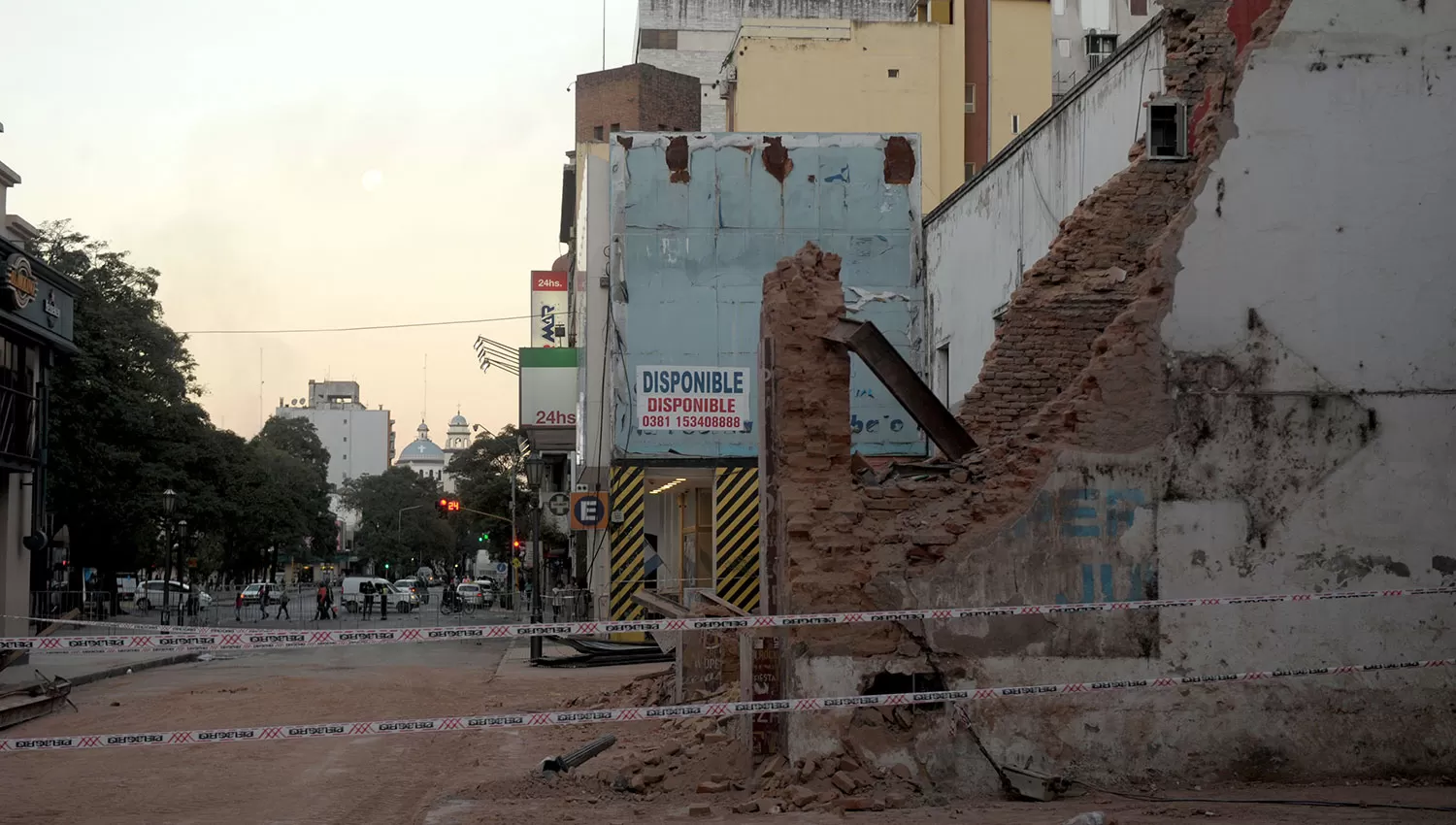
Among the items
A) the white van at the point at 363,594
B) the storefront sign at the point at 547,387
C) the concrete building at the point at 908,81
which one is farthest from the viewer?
the white van at the point at 363,594

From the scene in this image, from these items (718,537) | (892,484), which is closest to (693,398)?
(718,537)

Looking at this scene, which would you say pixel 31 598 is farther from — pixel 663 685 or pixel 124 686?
pixel 663 685

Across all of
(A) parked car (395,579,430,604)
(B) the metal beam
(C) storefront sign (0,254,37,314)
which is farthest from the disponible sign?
(A) parked car (395,579,430,604)

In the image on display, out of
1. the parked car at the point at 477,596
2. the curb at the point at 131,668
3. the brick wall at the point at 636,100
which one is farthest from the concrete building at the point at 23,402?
the parked car at the point at 477,596

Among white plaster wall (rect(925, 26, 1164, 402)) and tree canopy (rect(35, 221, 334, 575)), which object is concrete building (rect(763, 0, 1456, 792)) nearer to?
white plaster wall (rect(925, 26, 1164, 402))

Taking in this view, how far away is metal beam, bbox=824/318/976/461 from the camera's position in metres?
10.9

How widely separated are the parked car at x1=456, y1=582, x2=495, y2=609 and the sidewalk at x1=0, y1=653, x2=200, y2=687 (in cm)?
3146

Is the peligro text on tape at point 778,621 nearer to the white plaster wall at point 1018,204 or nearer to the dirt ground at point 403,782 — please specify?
the dirt ground at point 403,782

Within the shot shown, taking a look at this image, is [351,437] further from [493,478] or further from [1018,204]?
[1018,204]

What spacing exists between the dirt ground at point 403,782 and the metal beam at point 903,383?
2.78 meters

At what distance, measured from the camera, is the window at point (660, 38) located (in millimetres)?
61156

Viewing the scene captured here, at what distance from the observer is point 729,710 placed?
1034 centimetres

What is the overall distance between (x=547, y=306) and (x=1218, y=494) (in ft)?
215

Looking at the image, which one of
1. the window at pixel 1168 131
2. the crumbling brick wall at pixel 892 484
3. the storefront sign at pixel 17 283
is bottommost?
the crumbling brick wall at pixel 892 484
